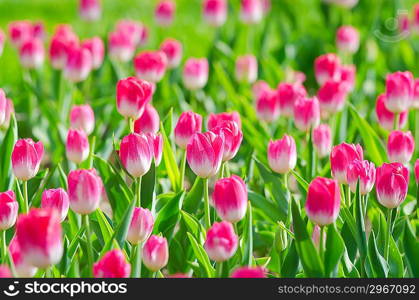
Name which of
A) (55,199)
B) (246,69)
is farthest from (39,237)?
(246,69)

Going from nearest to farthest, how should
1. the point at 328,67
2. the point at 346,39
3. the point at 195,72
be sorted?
the point at 328,67 → the point at 195,72 → the point at 346,39

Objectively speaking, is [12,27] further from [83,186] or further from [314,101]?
[83,186]

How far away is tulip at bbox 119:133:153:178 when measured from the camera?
2.09 m

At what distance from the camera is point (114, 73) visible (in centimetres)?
407

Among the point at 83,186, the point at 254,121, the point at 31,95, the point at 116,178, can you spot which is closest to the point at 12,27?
the point at 31,95

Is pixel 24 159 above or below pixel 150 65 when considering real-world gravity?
below

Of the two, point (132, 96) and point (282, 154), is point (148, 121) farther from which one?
point (282, 154)

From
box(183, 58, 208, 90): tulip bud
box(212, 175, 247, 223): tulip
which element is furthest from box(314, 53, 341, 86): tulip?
box(212, 175, 247, 223): tulip

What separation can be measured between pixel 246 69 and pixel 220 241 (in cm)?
211

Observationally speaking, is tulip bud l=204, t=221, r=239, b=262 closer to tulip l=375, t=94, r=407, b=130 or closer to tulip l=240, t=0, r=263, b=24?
tulip l=375, t=94, r=407, b=130

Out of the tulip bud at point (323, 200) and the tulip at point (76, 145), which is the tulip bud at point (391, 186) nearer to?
the tulip bud at point (323, 200)

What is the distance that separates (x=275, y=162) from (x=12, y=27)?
6.93ft

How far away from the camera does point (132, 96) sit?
8.00 ft

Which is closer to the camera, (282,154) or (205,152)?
(205,152)
